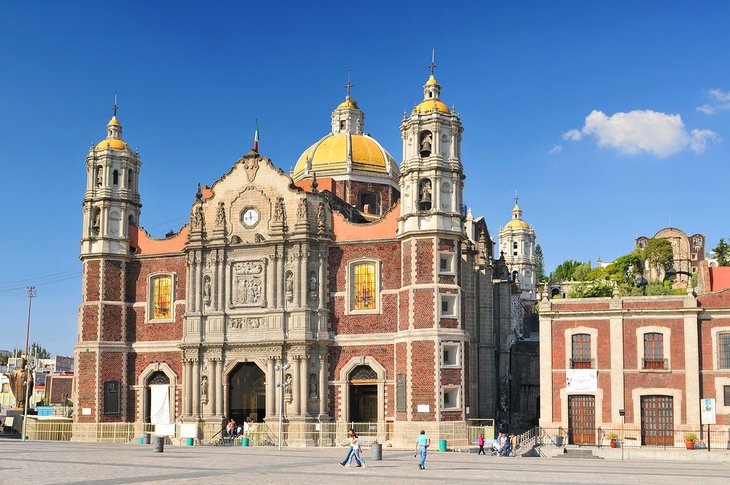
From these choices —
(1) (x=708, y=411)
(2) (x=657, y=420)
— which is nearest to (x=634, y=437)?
(2) (x=657, y=420)

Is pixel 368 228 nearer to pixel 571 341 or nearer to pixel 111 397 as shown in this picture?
pixel 571 341

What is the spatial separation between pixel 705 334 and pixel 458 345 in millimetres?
13116

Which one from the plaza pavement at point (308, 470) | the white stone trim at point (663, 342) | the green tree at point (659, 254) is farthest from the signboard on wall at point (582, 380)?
the green tree at point (659, 254)

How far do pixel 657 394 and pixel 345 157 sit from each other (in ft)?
101

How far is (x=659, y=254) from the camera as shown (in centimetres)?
11988

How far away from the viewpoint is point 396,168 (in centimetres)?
7369

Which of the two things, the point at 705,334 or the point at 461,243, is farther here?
the point at 461,243

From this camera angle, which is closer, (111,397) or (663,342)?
(663,342)

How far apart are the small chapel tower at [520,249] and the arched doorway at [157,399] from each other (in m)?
85.6

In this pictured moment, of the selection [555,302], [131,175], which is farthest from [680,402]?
[131,175]

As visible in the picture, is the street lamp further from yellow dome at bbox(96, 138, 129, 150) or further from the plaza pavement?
yellow dome at bbox(96, 138, 129, 150)

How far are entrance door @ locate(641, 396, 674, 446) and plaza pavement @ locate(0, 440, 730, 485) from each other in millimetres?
6926

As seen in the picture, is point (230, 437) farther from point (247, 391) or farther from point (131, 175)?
point (131, 175)

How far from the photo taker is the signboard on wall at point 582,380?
50.9 m
